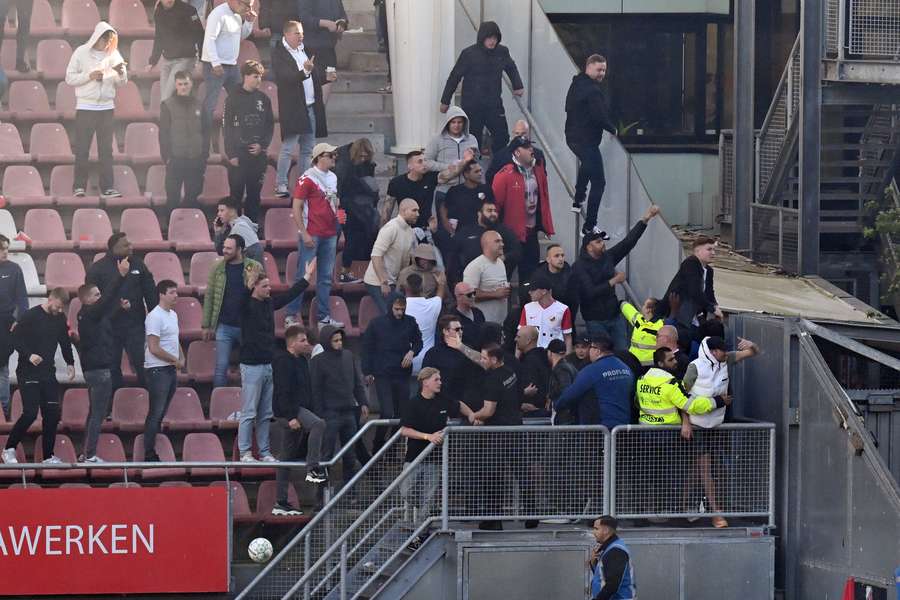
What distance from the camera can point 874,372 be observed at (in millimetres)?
16281

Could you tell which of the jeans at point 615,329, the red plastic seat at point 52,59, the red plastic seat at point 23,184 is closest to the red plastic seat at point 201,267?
the red plastic seat at point 23,184

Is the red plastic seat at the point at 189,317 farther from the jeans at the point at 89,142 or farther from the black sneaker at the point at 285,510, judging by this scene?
the black sneaker at the point at 285,510

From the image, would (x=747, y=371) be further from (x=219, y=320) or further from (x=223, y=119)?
(x=223, y=119)

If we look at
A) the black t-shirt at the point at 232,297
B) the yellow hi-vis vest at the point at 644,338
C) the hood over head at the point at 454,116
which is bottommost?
the yellow hi-vis vest at the point at 644,338

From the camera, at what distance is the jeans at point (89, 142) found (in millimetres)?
19234

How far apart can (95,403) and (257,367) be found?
5.40ft

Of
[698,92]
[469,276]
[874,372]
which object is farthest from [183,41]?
[698,92]

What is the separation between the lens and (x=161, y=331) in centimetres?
1686

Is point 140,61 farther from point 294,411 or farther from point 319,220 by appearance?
point 294,411

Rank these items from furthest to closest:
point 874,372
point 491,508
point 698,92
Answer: point 698,92 → point 874,372 → point 491,508

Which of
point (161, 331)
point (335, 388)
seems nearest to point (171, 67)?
point (161, 331)

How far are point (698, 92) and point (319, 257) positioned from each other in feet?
38.6

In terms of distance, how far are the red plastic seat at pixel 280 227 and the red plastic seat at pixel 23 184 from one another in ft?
8.18

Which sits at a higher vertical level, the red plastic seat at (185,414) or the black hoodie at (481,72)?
the black hoodie at (481,72)
